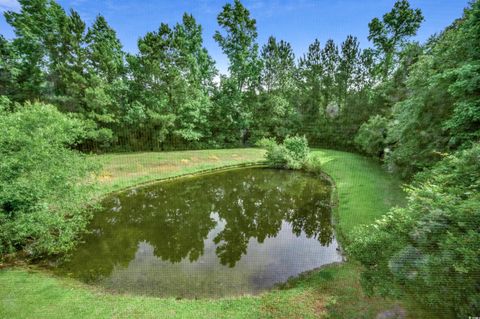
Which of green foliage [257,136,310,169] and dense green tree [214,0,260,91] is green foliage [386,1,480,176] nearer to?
green foliage [257,136,310,169]

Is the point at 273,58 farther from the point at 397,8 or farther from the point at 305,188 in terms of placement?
the point at 305,188

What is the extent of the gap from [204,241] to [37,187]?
15.7 ft

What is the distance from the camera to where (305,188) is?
1252cm

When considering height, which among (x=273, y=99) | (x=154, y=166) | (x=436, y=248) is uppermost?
(x=273, y=99)

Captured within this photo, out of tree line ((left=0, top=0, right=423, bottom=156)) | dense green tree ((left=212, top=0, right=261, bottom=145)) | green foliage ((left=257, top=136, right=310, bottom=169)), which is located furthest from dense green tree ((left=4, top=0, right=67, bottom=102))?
green foliage ((left=257, top=136, right=310, bottom=169))

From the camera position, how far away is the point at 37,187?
5375 millimetres

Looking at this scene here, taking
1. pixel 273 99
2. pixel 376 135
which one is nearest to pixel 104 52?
pixel 273 99

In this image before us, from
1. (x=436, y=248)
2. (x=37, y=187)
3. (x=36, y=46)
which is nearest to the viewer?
→ (x=436, y=248)

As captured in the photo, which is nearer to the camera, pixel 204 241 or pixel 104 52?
pixel 204 241

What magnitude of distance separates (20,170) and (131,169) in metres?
9.84

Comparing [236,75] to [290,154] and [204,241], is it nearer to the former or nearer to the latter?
[290,154]

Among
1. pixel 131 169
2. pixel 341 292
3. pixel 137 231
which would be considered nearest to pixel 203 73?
pixel 131 169

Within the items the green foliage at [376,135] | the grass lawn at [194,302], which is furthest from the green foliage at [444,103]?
the green foliage at [376,135]

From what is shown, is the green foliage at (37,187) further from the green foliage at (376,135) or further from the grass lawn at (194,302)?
the green foliage at (376,135)
